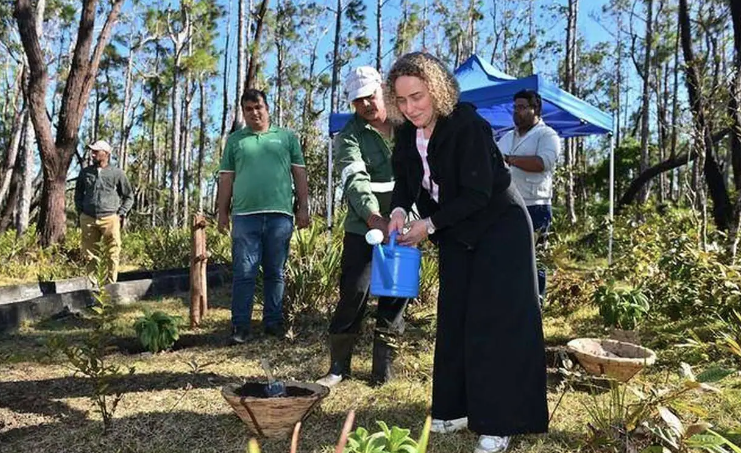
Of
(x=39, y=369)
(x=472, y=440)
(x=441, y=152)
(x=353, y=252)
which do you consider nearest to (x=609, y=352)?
(x=472, y=440)

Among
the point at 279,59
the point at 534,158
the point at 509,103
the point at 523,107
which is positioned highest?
the point at 279,59

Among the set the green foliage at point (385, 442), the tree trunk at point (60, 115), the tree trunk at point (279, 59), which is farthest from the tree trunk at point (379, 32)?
the green foliage at point (385, 442)

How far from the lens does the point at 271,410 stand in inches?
82.6

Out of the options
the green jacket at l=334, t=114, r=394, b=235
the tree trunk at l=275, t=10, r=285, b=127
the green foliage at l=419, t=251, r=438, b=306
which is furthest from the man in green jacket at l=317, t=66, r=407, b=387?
the tree trunk at l=275, t=10, r=285, b=127

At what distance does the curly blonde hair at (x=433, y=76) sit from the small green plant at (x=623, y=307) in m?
2.45

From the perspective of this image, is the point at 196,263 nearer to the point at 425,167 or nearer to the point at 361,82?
the point at 361,82

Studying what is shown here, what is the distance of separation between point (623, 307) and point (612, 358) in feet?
4.97

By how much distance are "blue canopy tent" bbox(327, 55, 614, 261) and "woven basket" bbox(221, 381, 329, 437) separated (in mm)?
3172

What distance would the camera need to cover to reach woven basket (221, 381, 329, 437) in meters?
2.08

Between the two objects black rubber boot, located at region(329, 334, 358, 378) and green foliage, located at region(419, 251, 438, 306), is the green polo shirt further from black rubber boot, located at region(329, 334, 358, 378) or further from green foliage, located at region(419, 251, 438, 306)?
green foliage, located at region(419, 251, 438, 306)

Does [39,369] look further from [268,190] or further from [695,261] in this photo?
[695,261]

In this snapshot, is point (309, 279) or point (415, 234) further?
point (309, 279)

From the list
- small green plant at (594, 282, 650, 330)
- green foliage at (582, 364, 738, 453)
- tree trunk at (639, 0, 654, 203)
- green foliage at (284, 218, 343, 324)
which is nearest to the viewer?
green foliage at (582, 364, 738, 453)

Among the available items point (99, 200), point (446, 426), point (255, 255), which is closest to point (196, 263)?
point (255, 255)
